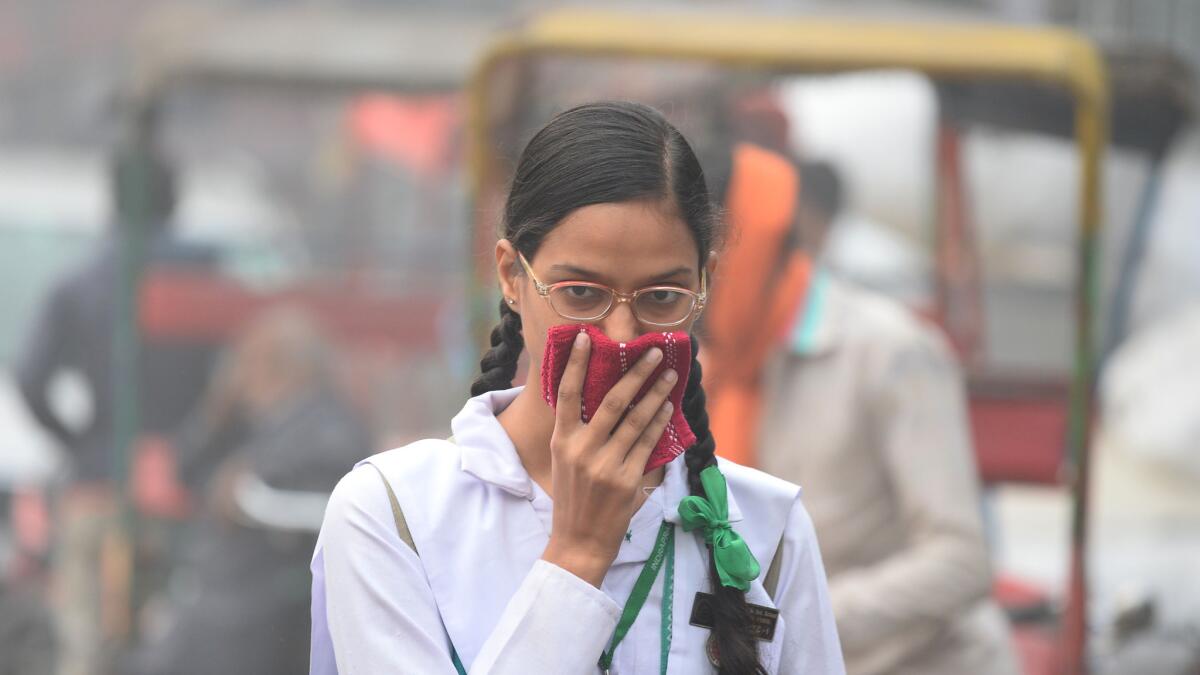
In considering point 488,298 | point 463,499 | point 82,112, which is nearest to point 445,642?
point 463,499

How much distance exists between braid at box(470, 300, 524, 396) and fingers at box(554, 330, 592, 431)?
0.27 metres

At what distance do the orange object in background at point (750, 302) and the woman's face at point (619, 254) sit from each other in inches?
61.3

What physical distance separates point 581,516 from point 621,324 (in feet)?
0.59

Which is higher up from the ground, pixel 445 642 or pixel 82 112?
pixel 82 112

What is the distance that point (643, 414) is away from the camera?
1.39 metres

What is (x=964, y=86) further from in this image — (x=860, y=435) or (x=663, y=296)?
(x=663, y=296)

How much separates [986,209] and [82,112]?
11.4m

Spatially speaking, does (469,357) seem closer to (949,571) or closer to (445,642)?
(949,571)

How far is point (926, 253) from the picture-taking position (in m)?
5.48

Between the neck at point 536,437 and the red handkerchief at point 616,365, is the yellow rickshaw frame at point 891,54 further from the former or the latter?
the red handkerchief at point 616,365

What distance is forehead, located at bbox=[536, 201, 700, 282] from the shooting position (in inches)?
57.0

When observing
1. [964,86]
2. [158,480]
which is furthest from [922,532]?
[158,480]

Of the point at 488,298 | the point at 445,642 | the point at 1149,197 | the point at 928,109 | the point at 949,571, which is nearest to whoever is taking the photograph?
the point at 445,642

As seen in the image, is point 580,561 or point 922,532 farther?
point 922,532
